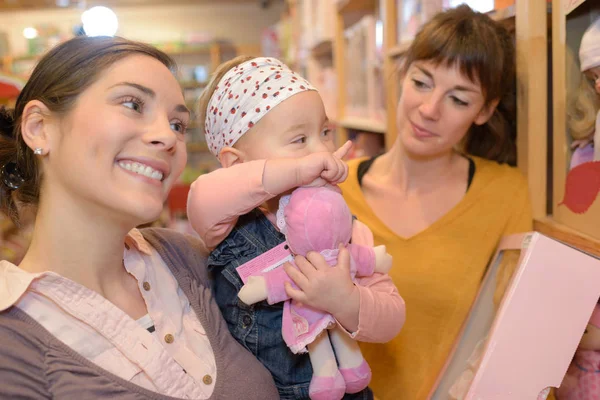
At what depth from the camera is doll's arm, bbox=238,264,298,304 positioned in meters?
1.06

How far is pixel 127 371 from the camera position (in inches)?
37.0

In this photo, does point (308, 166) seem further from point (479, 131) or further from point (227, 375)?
point (479, 131)

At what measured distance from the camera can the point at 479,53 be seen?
5.04 ft

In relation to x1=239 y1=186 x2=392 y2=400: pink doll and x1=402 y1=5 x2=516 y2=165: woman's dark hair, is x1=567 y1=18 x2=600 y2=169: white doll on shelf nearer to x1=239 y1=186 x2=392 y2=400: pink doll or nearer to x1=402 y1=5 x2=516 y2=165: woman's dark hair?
x1=402 y1=5 x2=516 y2=165: woman's dark hair

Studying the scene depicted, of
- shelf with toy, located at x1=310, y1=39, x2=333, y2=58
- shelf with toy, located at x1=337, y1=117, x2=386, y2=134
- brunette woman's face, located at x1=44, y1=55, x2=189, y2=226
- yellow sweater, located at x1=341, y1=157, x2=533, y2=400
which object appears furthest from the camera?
shelf with toy, located at x1=310, y1=39, x2=333, y2=58

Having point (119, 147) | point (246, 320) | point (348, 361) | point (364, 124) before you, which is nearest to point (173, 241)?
point (246, 320)

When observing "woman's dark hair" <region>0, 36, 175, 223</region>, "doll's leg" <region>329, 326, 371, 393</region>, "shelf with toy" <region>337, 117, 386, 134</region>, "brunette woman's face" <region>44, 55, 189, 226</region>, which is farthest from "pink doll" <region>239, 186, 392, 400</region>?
"shelf with toy" <region>337, 117, 386, 134</region>

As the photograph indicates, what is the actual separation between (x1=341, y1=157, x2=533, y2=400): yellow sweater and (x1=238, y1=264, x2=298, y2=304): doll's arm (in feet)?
1.94

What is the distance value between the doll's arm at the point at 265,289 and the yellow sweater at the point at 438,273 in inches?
23.3

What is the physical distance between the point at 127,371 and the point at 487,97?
1.23 m

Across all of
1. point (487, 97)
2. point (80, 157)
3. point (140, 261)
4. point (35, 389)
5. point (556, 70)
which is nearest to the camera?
point (35, 389)

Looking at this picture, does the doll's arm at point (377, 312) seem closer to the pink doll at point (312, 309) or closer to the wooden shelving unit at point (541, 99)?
the pink doll at point (312, 309)

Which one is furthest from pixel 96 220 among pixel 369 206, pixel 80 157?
pixel 369 206

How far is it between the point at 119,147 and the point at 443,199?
1071mm
